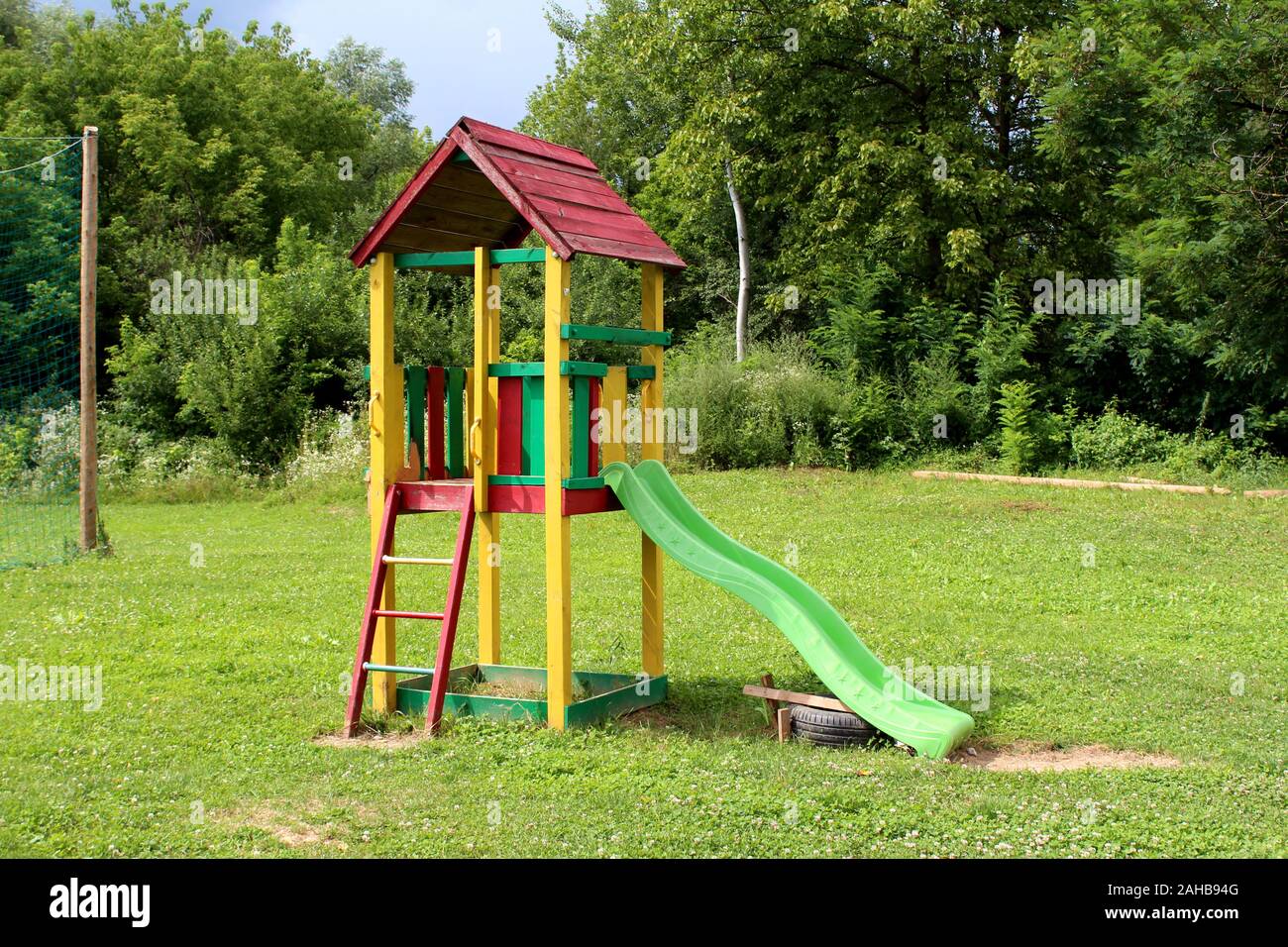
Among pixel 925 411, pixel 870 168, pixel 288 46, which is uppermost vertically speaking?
pixel 288 46

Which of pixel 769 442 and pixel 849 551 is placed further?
pixel 769 442

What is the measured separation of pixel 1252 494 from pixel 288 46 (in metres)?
44.1

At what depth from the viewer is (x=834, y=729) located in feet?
23.4

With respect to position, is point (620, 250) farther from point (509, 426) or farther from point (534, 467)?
point (534, 467)

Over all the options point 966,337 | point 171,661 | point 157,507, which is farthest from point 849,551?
point 157,507

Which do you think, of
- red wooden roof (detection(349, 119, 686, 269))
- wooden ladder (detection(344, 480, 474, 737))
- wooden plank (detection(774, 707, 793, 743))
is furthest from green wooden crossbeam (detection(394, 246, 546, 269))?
wooden plank (detection(774, 707, 793, 743))

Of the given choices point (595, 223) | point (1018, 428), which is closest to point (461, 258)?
point (595, 223)

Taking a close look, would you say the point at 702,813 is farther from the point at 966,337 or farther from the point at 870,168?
the point at 870,168

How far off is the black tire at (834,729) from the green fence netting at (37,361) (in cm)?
1053

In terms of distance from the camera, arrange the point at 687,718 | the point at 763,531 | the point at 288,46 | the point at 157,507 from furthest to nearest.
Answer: the point at 288,46, the point at 157,507, the point at 763,531, the point at 687,718

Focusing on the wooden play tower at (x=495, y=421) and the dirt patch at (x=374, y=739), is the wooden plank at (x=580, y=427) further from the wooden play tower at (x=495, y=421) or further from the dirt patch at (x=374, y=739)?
the dirt patch at (x=374, y=739)

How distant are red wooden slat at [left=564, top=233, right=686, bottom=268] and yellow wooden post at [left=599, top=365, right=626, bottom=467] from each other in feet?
2.44

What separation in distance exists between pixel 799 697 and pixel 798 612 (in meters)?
0.56

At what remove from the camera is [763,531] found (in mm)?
15383
